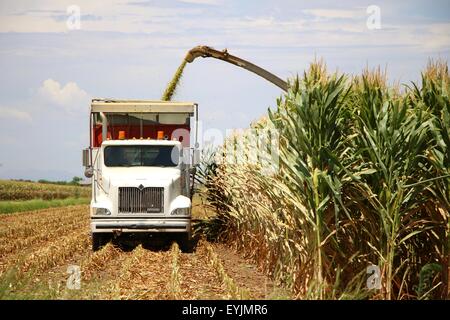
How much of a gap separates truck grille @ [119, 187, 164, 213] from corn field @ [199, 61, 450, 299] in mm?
5329

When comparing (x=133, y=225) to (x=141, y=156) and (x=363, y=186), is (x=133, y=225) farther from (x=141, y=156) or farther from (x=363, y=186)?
(x=363, y=186)

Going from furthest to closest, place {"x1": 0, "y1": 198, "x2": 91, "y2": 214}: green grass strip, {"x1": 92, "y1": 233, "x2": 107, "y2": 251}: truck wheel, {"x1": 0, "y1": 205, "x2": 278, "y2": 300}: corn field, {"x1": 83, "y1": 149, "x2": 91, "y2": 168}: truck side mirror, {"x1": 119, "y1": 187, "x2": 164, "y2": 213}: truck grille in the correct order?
{"x1": 0, "y1": 198, "x2": 91, "y2": 214}: green grass strip → {"x1": 92, "y1": 233, "x2": 107, "y2": 251}: truck wheel → {"x1": 119, "y1": 187, "x2": 164, "y2": 213}: truck grille → {"x1": 83, "y1": 149, "x2": 91, "y2": 168}: truck side mirror → {"x1": 0, "y1": 205, "x2": 278, "y2": 300}: corn field

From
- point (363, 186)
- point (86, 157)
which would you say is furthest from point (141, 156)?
point (363, 186)

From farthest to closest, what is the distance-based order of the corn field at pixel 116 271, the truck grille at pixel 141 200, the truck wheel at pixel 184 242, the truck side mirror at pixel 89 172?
the truck wheel at pixel 184 242
the truck side mirror at pixel 89 172
the truck grille at pixel 141 200
the corn field at pixel 116 271

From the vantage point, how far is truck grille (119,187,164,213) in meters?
16.7

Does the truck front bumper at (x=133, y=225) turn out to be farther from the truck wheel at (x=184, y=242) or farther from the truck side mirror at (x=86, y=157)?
the truck side mirror at (x=86, y=157)

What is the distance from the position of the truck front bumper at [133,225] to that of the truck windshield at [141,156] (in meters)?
1.48

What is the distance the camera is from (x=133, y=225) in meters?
16.6

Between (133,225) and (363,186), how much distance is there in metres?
7.22

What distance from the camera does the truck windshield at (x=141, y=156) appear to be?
17484 millimetres

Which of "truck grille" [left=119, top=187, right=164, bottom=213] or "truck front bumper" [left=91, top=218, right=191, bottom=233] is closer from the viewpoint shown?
"truck front bumper" [left=91, top=218, right=191, bottom=233]
